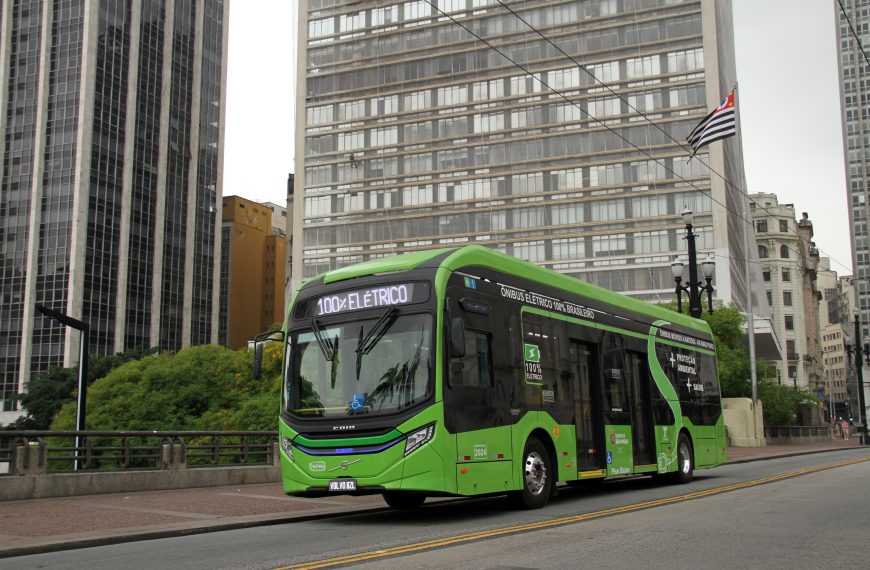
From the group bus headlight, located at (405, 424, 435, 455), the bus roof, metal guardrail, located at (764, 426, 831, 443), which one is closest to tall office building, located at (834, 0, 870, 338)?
metal guardrail, located at (764, 426, 831, 443)

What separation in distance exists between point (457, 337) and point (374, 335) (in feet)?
4.22

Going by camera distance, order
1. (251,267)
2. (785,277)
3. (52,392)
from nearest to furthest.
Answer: (52,392)
(785,277)
(251,267)

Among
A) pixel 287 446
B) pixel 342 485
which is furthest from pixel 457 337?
pixel 287 446

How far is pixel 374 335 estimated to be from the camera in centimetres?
1209

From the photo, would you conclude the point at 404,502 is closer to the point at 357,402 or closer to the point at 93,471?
the point at 357,402

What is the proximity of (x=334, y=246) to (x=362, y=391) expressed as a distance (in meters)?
77.4

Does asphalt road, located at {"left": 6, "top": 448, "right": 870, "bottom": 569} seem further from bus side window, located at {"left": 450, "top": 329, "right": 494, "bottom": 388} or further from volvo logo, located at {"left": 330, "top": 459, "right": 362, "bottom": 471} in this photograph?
bus side window, located at {"left": 450, "top": 329, "right": 494, "bottom": 388}

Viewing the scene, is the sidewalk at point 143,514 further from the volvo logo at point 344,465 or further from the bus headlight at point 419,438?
the bus headlight at point 419,438

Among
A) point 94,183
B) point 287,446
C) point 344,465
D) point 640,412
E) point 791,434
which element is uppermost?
point 94,183

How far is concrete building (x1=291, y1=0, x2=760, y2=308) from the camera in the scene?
7650 centimetres

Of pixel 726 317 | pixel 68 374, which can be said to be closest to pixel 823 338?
pixel 726 317

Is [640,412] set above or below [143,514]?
above

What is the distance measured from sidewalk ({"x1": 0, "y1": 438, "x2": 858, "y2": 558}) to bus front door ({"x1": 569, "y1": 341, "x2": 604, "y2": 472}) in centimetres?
353

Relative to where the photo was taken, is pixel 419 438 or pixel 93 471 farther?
pixel 93 471
